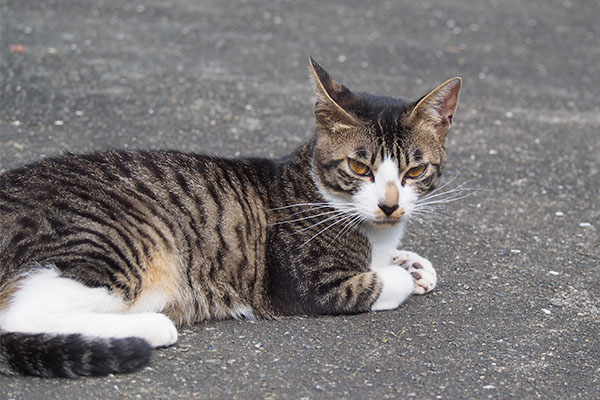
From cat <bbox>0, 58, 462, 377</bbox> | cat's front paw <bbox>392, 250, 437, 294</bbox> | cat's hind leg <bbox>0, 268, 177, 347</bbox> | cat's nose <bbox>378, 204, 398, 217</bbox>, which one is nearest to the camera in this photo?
cat's hind leg <bbox>0, 268, 177, 347</bbox>

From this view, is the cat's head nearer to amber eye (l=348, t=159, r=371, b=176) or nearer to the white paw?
amber eye (l=348, t=159, r=371, b=176)

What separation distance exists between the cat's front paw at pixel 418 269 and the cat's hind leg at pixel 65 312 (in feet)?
4.86

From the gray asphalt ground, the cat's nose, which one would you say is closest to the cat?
the cat's nose

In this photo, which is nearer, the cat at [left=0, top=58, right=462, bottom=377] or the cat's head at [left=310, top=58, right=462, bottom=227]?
the cat at [left=0, top=58, right=462, bottom=377]

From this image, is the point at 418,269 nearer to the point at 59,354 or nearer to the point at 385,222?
the point at 385,222

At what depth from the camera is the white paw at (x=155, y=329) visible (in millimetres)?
3248

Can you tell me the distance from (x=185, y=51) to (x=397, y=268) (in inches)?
177

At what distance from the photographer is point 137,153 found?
3861 millimetres

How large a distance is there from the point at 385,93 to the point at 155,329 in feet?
14.1

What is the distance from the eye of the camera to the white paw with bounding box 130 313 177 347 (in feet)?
10.7

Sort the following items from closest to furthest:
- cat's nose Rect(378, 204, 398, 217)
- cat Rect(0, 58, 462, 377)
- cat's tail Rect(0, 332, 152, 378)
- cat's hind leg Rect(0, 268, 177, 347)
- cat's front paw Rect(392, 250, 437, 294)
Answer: cat's tail Rect(0, 332, 152, 378) → cat's hind leg Rect(0, 268, 177, 347) → cat Rect(0, 58, 462, 377) → cat's nose Rect(378, 204, 398, 217) → cat's front paw Rect(392, 250, 437, 294)

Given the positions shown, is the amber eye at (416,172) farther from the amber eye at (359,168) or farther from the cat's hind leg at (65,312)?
the cat's hind leg at (65,312)

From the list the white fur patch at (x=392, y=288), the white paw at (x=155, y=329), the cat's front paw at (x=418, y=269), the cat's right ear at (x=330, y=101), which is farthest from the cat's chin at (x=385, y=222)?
the white paw at (x=155, y=329)

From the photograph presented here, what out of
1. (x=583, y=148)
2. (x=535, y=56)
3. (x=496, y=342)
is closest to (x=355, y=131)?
(x=496, y=342)
